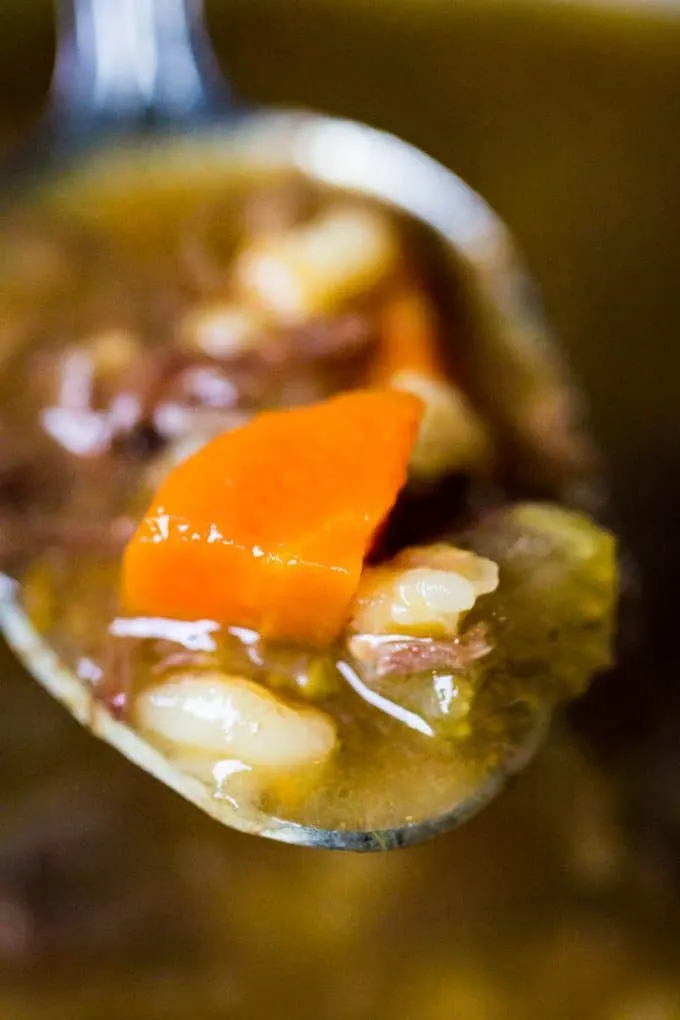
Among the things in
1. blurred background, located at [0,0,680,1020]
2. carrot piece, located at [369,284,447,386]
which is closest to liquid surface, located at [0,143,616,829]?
carrot piece, located at [369,284,447,386]

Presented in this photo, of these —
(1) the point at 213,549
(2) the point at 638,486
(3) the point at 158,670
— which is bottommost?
(2) the point at 638,486

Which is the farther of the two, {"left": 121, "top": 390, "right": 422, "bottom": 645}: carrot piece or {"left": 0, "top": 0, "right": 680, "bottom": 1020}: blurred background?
{"left": 0, "top": 0, "right": 680, "bottom": 1020}: blurred background

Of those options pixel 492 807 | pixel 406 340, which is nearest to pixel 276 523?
pixel 406 340

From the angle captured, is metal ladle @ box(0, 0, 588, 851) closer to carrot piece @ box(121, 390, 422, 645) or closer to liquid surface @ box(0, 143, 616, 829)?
liquid surface @ box(0, 143, 616, 829)

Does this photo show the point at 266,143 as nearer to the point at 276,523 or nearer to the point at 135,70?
the point at 135,70

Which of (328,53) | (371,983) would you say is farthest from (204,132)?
(371,983)

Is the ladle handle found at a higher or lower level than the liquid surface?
higher

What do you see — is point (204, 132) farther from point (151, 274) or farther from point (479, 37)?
point (479, 37)
